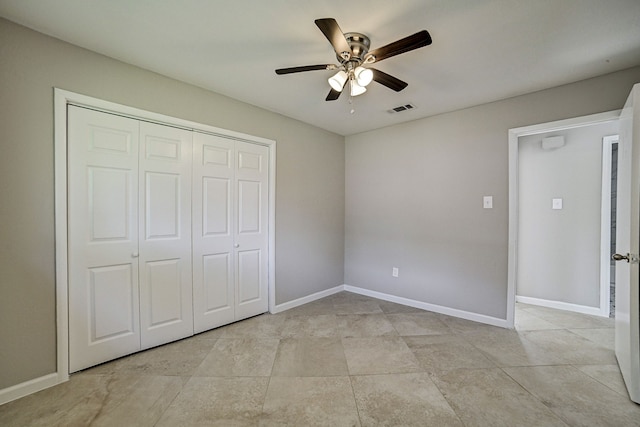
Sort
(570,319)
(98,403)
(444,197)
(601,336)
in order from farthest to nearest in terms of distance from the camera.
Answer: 1. (444,197)
2. (570,319)
3. (601,336)
4. (98,403)

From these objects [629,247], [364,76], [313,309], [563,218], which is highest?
[364,76]

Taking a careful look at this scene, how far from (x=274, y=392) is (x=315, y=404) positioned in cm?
30

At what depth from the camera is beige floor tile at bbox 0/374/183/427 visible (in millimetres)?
1556

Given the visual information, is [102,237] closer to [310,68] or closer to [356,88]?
[310,68]

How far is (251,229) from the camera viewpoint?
3.04 meters

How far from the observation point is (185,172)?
252 cm

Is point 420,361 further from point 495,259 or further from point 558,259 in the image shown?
point 558,259

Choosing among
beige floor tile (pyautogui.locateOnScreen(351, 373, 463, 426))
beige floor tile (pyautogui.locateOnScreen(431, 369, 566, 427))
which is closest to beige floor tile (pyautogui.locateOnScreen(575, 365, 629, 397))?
beige floor tile (pyautogui.locateOnScreen(431, 369, 566, 427))

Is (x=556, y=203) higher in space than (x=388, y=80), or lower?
lower

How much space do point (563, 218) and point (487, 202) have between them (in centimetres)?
128

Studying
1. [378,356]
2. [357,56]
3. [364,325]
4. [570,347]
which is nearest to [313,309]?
[364,325]

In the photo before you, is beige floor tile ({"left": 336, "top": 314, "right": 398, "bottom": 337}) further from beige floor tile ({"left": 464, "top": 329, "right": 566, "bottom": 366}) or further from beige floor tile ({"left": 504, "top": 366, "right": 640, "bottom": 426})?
beige floor tile ({"left": 504, "top": 366, "right": 640, "bottom": 426})

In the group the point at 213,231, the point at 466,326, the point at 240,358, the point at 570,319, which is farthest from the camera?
the point at 570,319

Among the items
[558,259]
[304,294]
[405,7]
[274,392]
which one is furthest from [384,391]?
[558,259]
